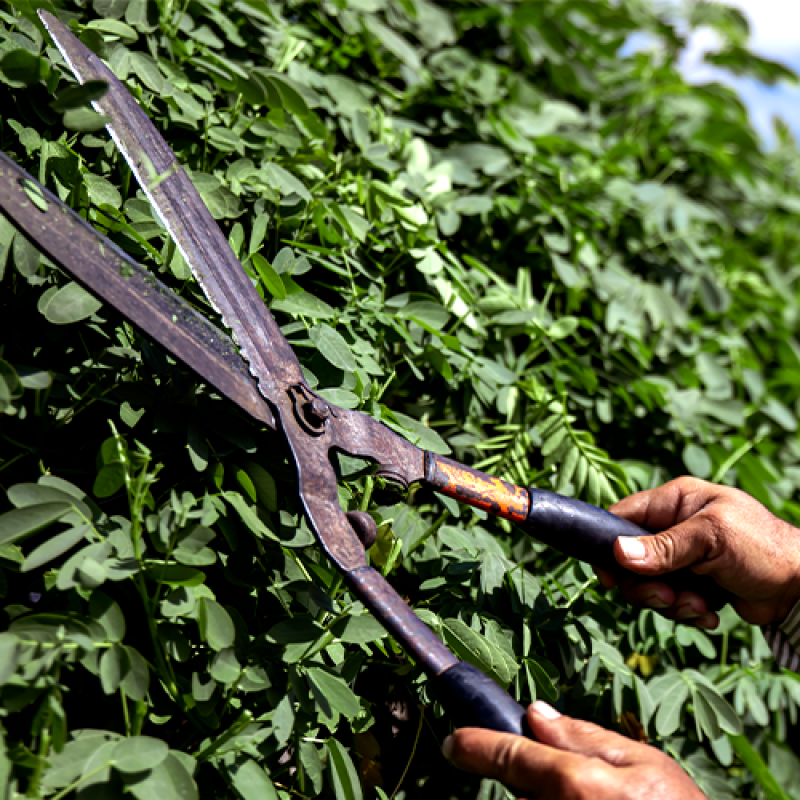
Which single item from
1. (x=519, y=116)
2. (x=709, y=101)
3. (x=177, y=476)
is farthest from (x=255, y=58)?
(x=709, y=101)

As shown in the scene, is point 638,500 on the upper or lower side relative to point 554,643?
upper

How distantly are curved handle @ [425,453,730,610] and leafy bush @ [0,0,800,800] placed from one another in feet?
0.43

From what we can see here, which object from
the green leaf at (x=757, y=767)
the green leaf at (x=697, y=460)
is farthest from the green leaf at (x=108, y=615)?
the green leaf at (x=697, y=460)

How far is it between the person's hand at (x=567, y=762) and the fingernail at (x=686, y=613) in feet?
1.62

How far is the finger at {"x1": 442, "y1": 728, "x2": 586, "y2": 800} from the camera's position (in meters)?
0.94

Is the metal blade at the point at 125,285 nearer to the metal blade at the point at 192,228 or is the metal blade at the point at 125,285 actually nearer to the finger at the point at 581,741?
the metal blade at the point at 192,228

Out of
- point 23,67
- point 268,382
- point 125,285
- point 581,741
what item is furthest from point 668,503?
point 23,67

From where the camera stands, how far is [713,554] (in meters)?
1.42

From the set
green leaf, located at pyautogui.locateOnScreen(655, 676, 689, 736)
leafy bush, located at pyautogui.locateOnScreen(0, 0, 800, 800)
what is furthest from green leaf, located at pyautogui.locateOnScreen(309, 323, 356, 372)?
green leaf, located at pyautogui.locateOnScreen(655, 676, 689, 736)

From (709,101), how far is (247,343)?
9.15 feet

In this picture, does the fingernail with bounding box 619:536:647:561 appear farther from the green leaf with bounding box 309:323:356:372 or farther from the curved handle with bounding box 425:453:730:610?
the green leaf with bounding box 309:323:356:372

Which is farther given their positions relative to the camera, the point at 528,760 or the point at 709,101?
the point at 709,101

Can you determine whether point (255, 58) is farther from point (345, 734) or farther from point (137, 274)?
point (345, 734)

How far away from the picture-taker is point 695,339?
239 centimetres
